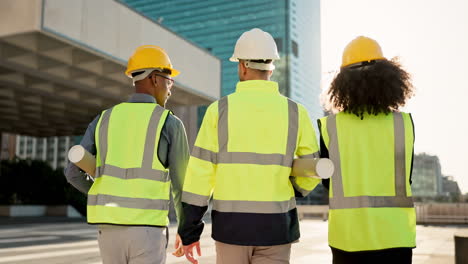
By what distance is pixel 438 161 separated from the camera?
497 ft

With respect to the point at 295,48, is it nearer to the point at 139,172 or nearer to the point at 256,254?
the point at 139,172

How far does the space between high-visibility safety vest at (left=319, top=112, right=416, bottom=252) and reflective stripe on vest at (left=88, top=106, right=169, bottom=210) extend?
102 cm

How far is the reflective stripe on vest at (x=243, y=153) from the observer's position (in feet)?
8.77

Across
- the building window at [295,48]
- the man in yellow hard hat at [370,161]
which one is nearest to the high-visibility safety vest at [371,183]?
the man in yellow hard hat at [370,161]

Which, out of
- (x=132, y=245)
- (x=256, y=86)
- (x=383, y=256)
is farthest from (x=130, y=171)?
(x=383, y=256)

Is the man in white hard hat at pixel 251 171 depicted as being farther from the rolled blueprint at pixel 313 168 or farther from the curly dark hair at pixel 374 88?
the curly dark hair at pixel 374 88

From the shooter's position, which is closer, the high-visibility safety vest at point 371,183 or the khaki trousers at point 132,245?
the high-visibility safety vest at point 371,183

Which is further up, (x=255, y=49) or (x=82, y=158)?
(x=255, y=49)

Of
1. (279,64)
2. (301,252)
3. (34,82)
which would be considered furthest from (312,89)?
(301,252)

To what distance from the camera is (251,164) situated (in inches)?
105

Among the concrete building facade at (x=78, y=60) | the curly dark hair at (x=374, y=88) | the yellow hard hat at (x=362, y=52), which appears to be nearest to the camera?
the curly dark hair at (x=374, y=88)

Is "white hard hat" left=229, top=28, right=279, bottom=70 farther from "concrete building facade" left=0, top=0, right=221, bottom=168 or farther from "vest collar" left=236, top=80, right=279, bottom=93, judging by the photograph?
"concrete building facade" left=0, top=0, right=221, bottom=168

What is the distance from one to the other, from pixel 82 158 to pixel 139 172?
34cm

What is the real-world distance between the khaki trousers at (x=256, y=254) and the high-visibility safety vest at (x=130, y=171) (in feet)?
1.81
